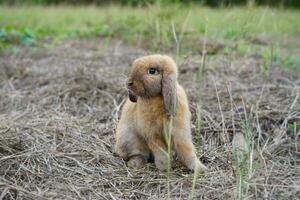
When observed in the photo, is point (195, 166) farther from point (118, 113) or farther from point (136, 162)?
point (118, 113)

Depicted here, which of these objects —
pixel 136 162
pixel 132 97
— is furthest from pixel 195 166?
pixel 132 97

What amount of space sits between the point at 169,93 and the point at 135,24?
471 cm

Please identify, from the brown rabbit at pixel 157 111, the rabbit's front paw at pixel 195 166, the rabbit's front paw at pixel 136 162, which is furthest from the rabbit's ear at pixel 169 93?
the rabbit's front paw at pixel 136 162

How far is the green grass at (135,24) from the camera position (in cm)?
602

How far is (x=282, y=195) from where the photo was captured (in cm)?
282

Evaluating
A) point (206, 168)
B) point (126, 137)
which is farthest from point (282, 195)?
point (126, 137)

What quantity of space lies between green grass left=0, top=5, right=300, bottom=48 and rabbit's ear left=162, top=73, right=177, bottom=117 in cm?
138

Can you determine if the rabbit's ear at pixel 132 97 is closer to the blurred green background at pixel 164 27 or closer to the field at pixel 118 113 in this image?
the field at pixel 118 113

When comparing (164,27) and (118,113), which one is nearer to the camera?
(118,113)

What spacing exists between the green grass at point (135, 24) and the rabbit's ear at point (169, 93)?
4.54 feet

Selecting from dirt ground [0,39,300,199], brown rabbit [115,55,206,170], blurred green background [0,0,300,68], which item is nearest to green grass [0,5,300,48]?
blurred green background [0,0,300,68]

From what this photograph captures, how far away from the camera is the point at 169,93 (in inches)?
123

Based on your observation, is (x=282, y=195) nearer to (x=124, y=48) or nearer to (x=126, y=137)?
(x=126, y=137)

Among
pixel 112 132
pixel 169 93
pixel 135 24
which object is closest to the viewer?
pixel 169 93
